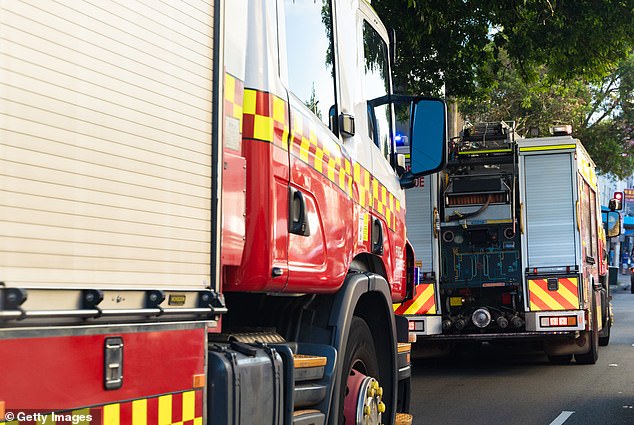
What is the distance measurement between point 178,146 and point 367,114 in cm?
→ 246

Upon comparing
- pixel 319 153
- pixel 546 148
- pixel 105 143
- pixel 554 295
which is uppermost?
pixel 546 148

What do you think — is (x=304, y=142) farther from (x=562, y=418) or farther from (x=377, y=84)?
(x=562, y=418)

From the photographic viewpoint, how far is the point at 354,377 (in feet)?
16.3

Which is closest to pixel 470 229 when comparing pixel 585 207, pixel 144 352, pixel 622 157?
A: pixel 585 207

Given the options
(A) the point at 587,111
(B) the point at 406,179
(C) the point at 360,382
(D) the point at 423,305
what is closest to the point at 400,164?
(B) the point at 406,179

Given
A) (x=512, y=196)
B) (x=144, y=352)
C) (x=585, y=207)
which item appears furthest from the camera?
(x=585, y=207)

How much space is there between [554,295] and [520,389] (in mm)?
1663

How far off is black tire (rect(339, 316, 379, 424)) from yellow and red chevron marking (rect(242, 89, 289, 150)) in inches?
50.4

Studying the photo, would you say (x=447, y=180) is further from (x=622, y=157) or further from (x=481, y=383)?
(x=622, y=157)

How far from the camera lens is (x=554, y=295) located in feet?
40.0

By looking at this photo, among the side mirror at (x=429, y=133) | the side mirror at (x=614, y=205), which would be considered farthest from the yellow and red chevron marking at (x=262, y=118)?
the side mirror at (x=614, y=205)

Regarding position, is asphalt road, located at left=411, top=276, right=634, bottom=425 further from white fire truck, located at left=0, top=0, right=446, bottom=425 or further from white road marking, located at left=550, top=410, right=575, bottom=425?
white fire truck, located at left=0, top=0, right=446, bottom=425

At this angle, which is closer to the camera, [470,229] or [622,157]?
[470,229]

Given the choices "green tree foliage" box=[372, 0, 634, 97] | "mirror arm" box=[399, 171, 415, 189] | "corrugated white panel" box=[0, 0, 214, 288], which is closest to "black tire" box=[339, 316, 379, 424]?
"mirror arm" box=[399, 171, 415, 189]
